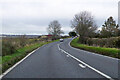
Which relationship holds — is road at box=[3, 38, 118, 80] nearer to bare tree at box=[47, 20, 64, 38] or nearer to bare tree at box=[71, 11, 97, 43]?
bare tree at box=[71, 11, 97, 43]

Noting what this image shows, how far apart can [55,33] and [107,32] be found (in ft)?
171

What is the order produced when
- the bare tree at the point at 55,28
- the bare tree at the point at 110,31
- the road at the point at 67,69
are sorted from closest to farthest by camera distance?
the road at the point at 67,69 < the bare tree at the point at 110,31 < the bare tree at the point at 55,28

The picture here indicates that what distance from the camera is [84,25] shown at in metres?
55.1

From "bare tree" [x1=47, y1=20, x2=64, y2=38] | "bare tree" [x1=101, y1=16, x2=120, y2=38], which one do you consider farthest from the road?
"bare tree" [x1=47, y1=20, x2=64, y2=38]

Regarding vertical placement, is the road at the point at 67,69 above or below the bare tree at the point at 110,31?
below

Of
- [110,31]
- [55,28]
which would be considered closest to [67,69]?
[110,31]

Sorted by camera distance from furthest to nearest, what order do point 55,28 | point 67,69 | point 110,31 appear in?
→ 1. point 55,28
2. point 110,31
3. point 67,69

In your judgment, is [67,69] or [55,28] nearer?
[67,69]

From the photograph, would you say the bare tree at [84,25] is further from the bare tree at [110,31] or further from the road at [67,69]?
the road at [67,69]

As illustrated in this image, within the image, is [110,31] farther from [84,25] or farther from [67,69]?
[67,69]

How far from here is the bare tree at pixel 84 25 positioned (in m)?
53.5

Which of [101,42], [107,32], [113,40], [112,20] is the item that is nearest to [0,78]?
[113,40]

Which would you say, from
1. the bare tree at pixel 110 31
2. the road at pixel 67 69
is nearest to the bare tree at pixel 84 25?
the bare tree at pixel 110 31

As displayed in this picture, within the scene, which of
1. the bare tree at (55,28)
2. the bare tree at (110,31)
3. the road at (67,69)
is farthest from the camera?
the bare tree at (55,28)
